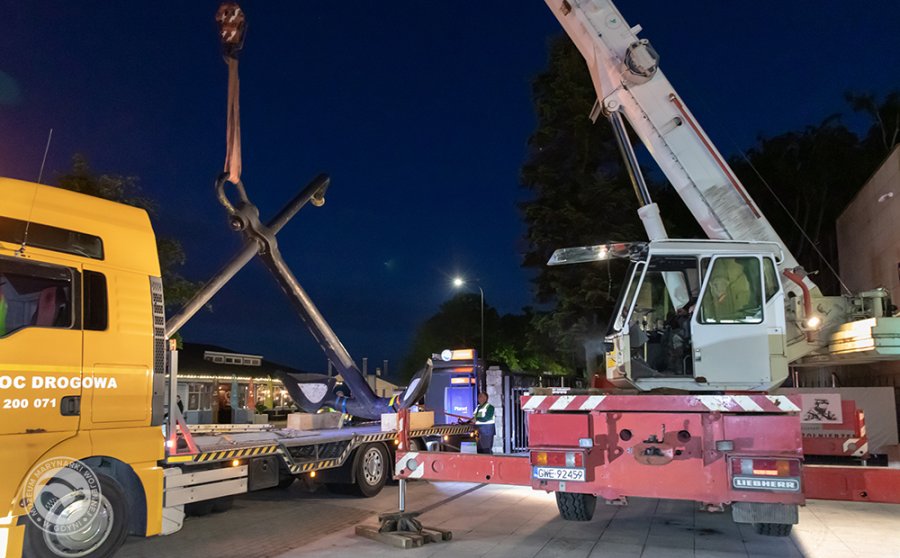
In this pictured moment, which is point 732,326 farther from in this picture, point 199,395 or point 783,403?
point 199,395

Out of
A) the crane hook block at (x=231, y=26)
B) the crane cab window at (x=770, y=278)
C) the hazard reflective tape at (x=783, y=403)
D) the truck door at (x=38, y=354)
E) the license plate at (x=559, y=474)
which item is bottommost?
the license plate at (x=559, y=474)

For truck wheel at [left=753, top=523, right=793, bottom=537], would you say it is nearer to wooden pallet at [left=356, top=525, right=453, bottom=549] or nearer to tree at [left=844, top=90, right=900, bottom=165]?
wooden pallet at [left=356, top=525, right=453, bottom=549]

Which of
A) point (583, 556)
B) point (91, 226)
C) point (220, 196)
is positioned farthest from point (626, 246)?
point (220, 196)

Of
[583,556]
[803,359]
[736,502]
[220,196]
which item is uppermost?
[220,196]

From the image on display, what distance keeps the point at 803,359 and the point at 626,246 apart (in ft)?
A: 13.4

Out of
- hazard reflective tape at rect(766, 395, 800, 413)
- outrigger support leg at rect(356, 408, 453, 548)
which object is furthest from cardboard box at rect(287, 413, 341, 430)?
hazard reflective tape at rect(766, 395, 800, 413)

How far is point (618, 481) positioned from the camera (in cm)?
642

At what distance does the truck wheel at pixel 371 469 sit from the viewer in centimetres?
1068

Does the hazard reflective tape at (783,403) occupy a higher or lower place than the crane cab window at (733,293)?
lower

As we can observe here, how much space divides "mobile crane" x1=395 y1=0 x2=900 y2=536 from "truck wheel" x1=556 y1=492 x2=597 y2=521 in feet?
0.05

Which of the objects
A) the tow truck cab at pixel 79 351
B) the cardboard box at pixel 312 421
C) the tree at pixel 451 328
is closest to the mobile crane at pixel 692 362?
the tow truck cab at pixel 79 351

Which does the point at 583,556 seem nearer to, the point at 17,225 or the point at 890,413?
the point at 17,225

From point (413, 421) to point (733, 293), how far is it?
6668 mm

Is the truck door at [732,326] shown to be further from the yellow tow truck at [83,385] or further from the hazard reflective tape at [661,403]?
the yellow tow truck at [83,385]
